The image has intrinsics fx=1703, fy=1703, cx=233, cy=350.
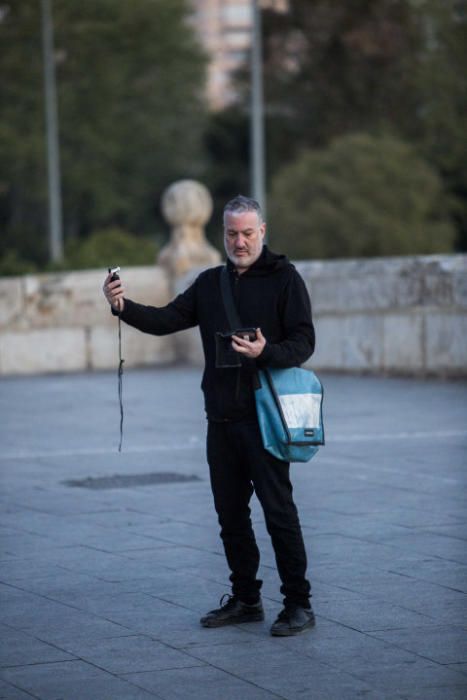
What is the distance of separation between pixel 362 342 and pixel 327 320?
1.56ft

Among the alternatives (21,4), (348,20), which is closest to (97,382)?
(21,4)

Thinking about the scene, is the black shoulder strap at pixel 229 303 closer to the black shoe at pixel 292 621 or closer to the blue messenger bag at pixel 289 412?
the blue messenger bag at pixel 289 412

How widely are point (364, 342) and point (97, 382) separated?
9.17 feet

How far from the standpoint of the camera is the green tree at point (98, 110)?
56250mm

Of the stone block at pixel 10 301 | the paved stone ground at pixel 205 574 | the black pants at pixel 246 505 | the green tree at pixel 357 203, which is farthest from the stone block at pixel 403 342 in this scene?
the green tree at pixel 357 203

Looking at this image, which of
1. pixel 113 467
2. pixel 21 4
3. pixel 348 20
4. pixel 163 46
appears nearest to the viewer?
pixel 113 467

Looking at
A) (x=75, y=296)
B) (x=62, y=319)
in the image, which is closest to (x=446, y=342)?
(x=75, y=296)

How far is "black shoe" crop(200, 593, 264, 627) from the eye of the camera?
6.10 m

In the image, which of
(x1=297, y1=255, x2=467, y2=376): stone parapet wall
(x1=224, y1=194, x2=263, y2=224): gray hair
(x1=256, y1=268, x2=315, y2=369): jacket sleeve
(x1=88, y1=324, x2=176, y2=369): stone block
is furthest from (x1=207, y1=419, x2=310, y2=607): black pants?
(x1=88, y1=324, x2=176, y2=369): stone block

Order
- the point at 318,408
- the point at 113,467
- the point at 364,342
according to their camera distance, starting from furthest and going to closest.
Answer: the point at 364,342 < the point at 113,467 < the point at 318,408

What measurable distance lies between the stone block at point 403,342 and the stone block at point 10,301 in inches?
178

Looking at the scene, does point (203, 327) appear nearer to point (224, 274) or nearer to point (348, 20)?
point (224, 274)

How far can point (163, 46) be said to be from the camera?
203 feet

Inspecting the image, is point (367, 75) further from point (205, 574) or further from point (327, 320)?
point (205, 574)
